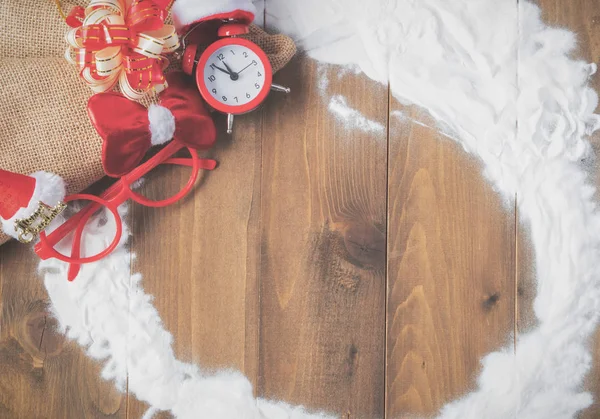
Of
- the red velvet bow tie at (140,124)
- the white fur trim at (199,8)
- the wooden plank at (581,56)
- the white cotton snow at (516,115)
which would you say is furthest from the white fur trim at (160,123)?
the wooden plank at (581,56)

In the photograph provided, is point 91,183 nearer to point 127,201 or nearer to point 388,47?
point 127,201

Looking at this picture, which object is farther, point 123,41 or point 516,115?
point 516,115

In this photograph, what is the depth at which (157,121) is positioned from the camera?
2.15 feet

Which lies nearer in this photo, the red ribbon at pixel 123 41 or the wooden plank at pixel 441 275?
the red ribbon at pixel 123 41

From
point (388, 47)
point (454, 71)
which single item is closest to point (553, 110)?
point (454, 71)

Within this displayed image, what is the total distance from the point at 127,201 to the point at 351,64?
1.24ft

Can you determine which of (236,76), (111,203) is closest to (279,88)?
(236,76)

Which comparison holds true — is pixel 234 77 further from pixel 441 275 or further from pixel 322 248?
pixel 441 275

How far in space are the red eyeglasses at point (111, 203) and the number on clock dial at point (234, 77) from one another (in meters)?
0.09

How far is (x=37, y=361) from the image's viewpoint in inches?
29.8

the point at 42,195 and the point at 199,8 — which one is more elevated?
the point at 199,8

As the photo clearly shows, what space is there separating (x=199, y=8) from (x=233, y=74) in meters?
0.09

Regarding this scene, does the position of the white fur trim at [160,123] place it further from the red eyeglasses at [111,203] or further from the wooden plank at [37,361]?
the wooden plank at [37,361]

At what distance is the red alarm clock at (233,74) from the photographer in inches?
27.4
